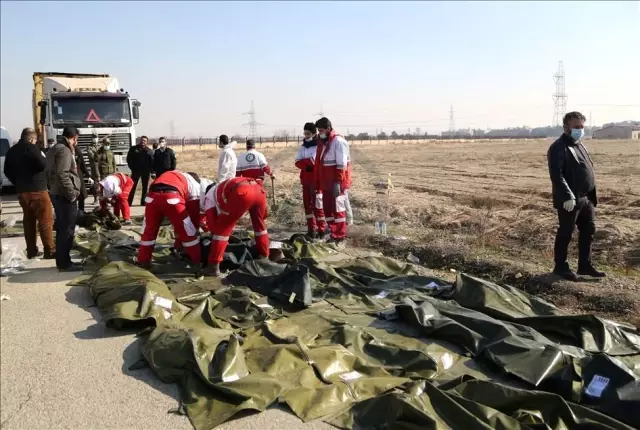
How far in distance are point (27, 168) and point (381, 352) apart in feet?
19.1

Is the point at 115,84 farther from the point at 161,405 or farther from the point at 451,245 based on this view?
the point at 161,405

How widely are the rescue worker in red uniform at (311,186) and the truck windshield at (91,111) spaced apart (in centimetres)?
793

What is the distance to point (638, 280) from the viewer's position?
6.29 m

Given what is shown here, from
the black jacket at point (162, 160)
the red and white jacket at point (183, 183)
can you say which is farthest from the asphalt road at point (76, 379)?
the black jacket at point (162, 160)

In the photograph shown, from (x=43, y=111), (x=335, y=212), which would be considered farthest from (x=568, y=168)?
(x=43, y=111)

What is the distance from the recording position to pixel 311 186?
30.6 feet

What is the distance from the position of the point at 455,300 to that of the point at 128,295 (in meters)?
3.15

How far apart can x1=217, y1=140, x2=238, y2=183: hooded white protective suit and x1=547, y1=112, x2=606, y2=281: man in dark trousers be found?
6.43 metres

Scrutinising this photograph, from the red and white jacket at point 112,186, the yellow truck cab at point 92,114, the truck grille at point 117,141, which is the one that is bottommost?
the red and white jacket at point 112,186

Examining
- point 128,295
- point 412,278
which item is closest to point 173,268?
point 128,295

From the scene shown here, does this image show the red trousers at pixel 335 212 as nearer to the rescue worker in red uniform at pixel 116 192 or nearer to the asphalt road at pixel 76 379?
the asphalt road at pixel 76 379

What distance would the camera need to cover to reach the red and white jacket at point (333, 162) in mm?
8547

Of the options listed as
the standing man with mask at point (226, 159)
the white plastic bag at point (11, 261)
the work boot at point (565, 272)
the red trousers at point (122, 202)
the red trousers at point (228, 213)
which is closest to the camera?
the work boot at point (565, 272)

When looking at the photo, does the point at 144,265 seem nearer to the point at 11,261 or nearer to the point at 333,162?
the point at 11,261
